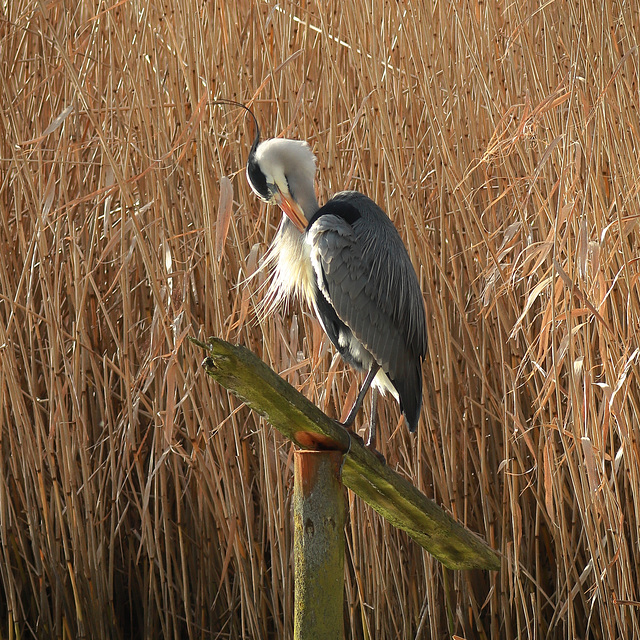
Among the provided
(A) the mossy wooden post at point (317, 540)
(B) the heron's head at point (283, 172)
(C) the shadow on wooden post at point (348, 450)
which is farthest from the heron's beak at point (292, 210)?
(A) the mossy wooden post at point (317, 540)

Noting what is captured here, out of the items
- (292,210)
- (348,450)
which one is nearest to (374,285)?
(292,210)

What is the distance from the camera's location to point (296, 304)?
6.09 ft

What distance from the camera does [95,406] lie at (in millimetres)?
2008

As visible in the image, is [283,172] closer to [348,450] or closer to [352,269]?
[352,269]

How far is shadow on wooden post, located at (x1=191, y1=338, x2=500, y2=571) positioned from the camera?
92 centimetres

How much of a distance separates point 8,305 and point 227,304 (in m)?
0.55

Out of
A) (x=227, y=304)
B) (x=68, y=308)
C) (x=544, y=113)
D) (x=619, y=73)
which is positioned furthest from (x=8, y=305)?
(x=619, y=73)

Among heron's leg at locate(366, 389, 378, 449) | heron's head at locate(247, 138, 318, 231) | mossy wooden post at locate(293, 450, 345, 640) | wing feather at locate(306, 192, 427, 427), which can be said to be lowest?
mossy wooden post at locate(293, 450, 345, 640)

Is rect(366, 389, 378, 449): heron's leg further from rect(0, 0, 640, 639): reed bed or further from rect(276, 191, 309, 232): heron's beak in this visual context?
rect(276, 191, 309, 232): heron's beak

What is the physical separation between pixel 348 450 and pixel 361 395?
0.34m

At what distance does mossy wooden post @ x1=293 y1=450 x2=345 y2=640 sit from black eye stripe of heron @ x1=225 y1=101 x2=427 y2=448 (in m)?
0.40

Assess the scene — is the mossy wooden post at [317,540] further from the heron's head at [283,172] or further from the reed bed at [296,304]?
the heron's head at [283,172]

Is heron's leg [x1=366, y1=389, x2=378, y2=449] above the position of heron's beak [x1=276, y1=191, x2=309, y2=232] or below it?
below

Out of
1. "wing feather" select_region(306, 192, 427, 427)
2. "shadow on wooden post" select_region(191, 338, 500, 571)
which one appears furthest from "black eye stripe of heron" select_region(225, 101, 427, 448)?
"shadow on wooden post" select_region(191, 338, 500, 571)
